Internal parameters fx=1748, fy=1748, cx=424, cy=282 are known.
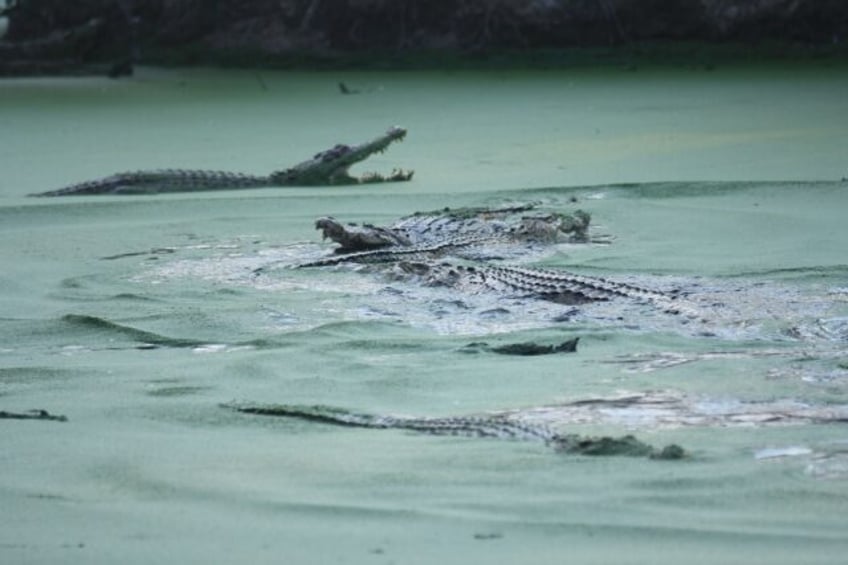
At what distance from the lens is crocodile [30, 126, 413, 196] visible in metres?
6.73

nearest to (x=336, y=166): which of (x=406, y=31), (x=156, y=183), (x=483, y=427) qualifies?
(x=156, y=183)

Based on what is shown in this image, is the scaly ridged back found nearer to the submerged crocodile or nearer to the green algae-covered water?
the green algae-covered water

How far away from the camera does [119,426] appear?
3.21 meters

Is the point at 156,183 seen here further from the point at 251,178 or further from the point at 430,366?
Answer: the point at 430,366

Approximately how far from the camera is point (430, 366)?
365 centimetres

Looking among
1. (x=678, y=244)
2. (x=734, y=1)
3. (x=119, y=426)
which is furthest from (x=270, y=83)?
(x=119, y=426)

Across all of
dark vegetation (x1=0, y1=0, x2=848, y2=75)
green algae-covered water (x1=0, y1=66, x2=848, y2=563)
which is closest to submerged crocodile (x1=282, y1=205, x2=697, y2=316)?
green algae-covered water (x1=0, y1=66, x2=848, y2=563)

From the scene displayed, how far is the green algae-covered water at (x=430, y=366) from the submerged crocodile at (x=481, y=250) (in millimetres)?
78

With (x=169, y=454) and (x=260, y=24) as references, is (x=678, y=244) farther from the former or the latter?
(x=260, y=24)

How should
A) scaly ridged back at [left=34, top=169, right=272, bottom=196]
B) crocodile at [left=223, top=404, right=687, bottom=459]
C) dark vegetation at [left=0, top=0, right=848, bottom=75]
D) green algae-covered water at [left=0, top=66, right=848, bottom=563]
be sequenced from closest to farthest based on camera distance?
green algae-covered water at [left=0, top=66, right=848, bottom=563], crocodile at [left=223, top=404, right=687, bottom=459], scaly ridged back at [left=34, top=169, right=272, bottom=196], dark vegetation at [left=0, top=0, right=848, bottom=75]

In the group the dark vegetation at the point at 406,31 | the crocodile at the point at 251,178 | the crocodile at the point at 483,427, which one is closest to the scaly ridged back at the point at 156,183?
the crocodile at the point at 251,178

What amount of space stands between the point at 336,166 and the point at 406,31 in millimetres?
4833

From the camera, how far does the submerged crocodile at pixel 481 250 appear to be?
439 cm

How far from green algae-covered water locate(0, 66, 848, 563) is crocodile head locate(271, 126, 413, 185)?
0.09 m
